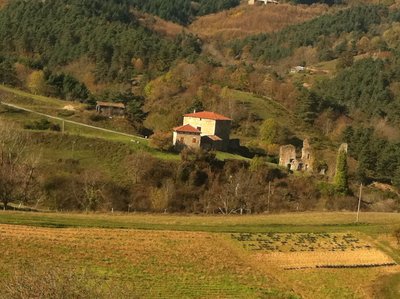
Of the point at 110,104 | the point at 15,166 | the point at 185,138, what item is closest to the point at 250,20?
the point at 110,104

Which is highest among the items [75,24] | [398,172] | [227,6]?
[227,6]

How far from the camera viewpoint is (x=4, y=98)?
66312 mm

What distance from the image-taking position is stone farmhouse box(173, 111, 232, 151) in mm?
54531

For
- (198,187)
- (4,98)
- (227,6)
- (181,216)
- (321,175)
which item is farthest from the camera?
(227,6)

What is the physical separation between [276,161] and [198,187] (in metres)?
12.9

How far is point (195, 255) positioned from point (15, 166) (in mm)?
19350

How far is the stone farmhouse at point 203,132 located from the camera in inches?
2147

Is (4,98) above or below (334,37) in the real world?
below

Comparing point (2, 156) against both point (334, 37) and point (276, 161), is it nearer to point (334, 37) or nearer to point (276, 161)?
point (276, 161)

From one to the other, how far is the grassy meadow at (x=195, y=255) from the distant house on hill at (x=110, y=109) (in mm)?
32825

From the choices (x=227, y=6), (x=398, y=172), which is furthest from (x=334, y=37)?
(x=398, y=172)

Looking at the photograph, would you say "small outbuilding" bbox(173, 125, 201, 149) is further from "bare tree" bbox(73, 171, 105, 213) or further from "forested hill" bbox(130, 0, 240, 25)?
"forested hill" bbox(130, 0, 240, 25)

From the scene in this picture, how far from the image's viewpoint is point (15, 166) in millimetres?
41219

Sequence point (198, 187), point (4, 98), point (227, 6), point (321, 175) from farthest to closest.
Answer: point (227, 6), point (4, 98), point (321, 175), point (198, 187)
